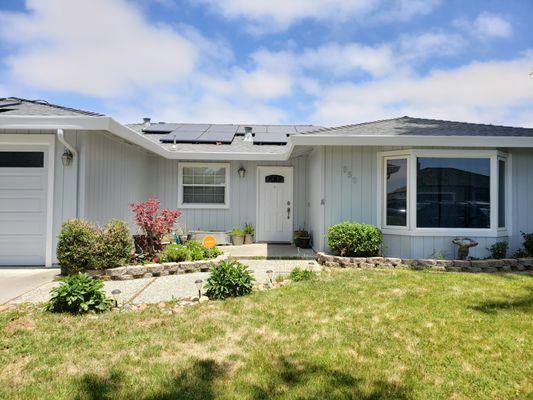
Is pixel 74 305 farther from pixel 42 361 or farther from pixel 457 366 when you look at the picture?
pixel 457 366

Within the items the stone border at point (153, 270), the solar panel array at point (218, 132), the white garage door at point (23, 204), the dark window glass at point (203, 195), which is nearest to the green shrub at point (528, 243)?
the stone border at point (153, 270)

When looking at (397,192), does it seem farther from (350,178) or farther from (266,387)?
(266,387)

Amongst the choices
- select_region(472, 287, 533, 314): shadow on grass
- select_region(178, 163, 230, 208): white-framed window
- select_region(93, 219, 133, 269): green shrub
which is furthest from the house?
select_region(472, 287, 533, 314): shadow on grass

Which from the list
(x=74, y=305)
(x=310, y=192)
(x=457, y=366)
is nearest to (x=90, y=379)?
(x=74, y=305)

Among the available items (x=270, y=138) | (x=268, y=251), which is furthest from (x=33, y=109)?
(x=270, y=138)

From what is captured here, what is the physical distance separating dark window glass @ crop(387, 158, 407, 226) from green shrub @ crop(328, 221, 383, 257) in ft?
1.74

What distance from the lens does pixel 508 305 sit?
4168 millimetres

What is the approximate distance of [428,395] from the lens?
234cm

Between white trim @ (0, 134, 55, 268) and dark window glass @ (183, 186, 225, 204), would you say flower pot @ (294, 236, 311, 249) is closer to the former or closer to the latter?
dark window glass @ (183, 186, 225, 204)

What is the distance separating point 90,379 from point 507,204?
7.93 m

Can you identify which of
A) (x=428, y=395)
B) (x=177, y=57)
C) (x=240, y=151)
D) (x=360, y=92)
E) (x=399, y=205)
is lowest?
(x=428, y=395)

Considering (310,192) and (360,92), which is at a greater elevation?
(360,92)

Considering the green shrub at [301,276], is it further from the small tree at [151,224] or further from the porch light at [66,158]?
the porch light at [66,158]

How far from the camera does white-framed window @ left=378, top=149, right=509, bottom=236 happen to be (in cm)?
671
